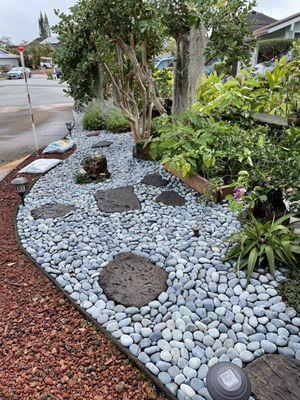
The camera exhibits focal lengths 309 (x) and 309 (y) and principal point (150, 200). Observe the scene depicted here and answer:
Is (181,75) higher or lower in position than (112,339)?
higher

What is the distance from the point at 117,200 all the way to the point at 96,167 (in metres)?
0.85

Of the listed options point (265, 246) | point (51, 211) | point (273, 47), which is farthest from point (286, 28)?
point (265, 246)

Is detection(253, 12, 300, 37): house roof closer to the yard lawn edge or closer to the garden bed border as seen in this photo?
the garden bed border

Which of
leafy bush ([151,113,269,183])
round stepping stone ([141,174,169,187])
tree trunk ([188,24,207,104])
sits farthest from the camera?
tree trunk ([188,24,207,104])

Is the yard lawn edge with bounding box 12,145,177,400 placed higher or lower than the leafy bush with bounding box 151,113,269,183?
lower

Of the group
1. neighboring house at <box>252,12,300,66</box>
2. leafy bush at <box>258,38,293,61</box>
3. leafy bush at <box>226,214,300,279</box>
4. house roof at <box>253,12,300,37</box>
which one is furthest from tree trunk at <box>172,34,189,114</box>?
house roof at <box>253,12,300,37</box>

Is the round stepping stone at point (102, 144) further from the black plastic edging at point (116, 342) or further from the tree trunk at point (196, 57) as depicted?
the black plastic edging at point (116, 342)

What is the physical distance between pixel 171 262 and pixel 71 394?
1038 mm

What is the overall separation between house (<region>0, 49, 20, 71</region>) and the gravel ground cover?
A: 132ft

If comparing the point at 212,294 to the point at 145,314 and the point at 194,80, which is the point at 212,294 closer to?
the point at 145,314

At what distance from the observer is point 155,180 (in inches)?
146

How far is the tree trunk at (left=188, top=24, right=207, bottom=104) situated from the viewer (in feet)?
12.3

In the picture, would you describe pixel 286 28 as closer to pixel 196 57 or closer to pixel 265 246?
pixel 196 57

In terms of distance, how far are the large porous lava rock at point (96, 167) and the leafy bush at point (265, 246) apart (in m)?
2.27
